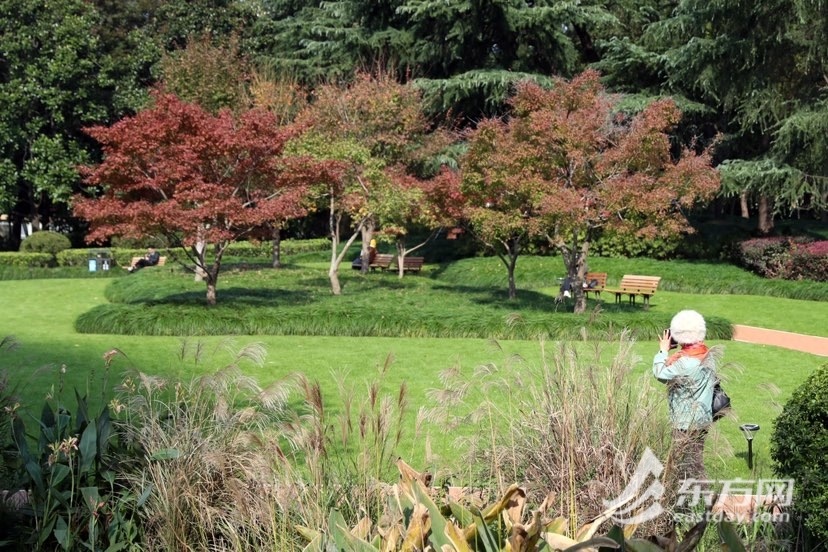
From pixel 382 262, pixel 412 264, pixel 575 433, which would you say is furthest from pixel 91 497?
pixel 382 262

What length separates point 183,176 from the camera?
15117 millimetres

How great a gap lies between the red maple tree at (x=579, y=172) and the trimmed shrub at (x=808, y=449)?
10.2m

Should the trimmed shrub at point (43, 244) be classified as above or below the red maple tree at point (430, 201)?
below

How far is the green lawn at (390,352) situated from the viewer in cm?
673

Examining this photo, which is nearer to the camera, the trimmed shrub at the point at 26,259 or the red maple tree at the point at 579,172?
the red maple tree at the point at 579,172

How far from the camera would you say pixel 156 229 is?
15.2 metres

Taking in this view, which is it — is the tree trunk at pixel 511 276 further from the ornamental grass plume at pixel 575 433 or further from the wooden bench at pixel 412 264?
the ornamental grass plume at pixel 575 433

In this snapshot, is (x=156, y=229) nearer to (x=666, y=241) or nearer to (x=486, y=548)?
(x=486, y=548)

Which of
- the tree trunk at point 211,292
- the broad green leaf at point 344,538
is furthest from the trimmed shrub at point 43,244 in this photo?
the broad green leaf at point 344,538

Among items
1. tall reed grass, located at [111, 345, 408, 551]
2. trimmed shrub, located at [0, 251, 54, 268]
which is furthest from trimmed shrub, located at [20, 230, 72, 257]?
tall reed grass, located at [111, 345, 408, 551]

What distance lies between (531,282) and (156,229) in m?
11.4

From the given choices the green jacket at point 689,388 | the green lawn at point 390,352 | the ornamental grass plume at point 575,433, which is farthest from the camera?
the green lawn at point 390,352

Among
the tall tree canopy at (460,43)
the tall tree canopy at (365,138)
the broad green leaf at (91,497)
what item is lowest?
the broad green leaf at (91,497)

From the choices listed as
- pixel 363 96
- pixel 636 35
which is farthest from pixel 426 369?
pixel 636 35
